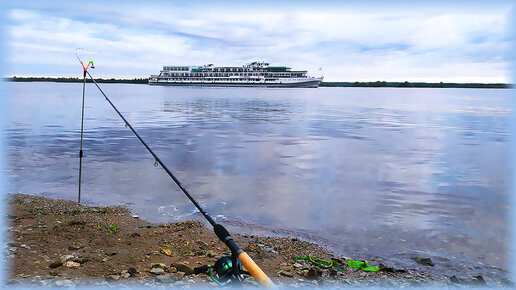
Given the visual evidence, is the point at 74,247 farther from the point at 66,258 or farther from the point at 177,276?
the point at 177,276

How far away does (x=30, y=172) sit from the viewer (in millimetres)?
10109

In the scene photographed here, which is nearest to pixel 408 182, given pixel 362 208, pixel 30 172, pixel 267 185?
pixel 362 208

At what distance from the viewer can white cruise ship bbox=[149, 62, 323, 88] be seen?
4136 inches

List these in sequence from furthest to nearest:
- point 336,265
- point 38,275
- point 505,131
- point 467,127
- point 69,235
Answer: point 467,127
point 505,131
point 69,235
point 336,265
point 38,275

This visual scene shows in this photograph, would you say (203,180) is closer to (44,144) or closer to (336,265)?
(336,265)

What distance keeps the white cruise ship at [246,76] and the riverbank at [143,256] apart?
9992 cm

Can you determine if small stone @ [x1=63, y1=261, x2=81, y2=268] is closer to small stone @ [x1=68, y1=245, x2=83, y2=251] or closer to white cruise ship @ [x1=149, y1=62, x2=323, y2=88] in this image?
small stone @ [x1=68, y1=245, x2=83, y2=251]

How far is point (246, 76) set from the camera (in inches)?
4227

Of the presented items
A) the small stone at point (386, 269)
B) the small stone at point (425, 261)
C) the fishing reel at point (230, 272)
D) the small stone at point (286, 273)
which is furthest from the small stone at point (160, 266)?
the small stone at point (425, 261)

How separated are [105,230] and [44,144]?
37.5ft

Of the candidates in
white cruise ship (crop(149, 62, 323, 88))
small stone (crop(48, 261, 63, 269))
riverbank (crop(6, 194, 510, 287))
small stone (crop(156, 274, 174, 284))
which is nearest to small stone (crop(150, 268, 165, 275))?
riverbank (crop(6, 194, 510, 287))

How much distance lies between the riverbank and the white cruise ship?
9992cm

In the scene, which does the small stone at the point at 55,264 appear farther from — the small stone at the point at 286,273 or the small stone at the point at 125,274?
the small stone at the point at 286,273

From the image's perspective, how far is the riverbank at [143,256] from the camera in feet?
12.9
